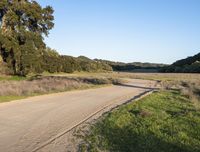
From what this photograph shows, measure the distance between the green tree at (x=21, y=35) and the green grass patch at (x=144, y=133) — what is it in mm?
30508

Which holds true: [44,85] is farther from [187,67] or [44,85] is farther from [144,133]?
[187,67]

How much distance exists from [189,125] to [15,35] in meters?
35.1

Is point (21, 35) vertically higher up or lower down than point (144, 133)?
higher up

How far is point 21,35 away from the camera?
4519 cm

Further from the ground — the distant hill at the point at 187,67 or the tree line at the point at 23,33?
the tree line at the point at 23,33

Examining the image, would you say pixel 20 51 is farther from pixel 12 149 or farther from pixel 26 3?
pixel 12 149

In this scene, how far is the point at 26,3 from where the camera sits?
4697cm

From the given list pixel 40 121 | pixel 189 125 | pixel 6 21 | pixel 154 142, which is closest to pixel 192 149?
pixel 154 142

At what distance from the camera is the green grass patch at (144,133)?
30.9 feet

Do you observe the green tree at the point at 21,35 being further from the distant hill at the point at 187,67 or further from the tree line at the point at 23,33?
the distant hill at the point at 187,67

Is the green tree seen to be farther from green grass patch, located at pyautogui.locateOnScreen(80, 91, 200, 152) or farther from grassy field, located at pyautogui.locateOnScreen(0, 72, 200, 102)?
green grass patch, located at pyautogui.locateOnScreen(80, 91, 200, 152)

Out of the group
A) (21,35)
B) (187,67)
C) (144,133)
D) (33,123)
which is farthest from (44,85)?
(187,67)

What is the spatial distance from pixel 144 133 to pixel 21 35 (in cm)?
3618

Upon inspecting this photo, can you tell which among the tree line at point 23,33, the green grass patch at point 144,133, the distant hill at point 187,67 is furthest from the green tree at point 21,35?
the distant hill at point 187,67
